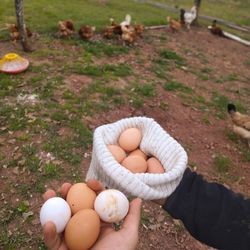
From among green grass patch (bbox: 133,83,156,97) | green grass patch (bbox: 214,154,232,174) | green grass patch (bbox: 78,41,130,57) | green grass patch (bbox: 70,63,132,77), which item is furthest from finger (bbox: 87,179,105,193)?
green grass patch (bbox: 78,41,130,57)

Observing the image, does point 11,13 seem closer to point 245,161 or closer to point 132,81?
point 132,81

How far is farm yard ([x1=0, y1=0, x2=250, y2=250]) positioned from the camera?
4.18 meters

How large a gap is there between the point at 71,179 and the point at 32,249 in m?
1.02

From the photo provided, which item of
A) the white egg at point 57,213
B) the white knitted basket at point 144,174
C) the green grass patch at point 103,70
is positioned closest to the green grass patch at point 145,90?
the green grass patch at point 103,70

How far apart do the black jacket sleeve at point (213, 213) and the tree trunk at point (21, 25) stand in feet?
19.7

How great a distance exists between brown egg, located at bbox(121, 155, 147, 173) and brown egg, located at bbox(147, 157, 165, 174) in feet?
0.17

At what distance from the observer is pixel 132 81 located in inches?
282

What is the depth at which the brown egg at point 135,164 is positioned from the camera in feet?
7.89

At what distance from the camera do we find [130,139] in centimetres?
262

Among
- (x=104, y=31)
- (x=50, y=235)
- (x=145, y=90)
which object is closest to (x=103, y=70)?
(x=145, y=90)

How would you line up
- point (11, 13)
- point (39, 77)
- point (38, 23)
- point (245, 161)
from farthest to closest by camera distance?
point (11, 13) < point (38, 23) < point (39, 77) < point (245, 161)

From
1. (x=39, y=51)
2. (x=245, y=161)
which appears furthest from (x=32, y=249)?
(x=39, y=51)

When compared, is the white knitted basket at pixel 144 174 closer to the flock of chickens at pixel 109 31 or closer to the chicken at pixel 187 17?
the flock of chickens at pixel 109 31

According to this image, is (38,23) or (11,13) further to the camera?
(11,13)
